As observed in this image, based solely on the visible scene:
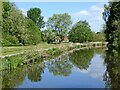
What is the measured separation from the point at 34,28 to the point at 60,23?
→ 1520 centimetres

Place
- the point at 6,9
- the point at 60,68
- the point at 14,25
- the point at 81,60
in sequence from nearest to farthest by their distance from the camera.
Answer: the point at 60,68
the point at 81,60
the point at 6,9
the point at 14,25

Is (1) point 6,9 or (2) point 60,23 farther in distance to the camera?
(2) point 60,23

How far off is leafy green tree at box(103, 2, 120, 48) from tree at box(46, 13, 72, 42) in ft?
59.3

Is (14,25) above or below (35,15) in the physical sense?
below

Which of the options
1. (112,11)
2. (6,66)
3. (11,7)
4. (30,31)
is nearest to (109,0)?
(112,11)

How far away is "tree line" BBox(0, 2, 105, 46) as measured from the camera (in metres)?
29.4

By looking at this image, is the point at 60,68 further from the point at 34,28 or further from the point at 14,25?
the point at 34,28

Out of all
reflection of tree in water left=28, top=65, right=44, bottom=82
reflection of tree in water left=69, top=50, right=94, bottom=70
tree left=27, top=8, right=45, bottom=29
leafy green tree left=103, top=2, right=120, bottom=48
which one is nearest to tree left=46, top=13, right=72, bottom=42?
tree left=27, top=8, right=45, bottom=29

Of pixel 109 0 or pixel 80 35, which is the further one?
pixel 80 35

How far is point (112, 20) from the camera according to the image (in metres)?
33.4

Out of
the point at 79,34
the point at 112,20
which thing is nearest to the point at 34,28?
the point at 79,34

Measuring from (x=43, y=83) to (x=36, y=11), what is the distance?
5203 centimetres

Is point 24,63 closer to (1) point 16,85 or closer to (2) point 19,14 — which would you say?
(1) point 16,85

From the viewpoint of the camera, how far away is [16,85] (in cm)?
753
